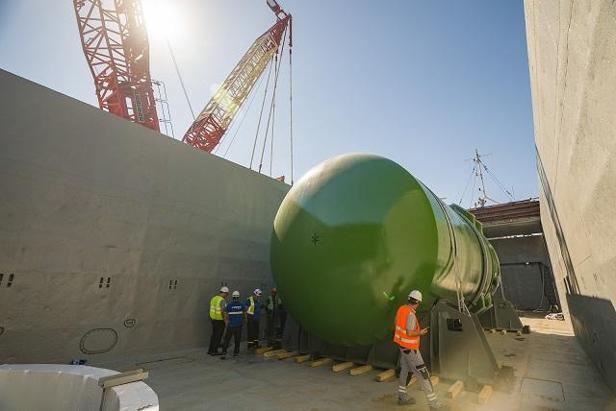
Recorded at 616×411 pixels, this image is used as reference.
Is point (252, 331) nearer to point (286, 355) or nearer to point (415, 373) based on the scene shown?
point (286, 355)

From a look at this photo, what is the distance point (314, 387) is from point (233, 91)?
1794 cm

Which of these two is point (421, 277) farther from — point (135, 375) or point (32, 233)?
point (32, 233)

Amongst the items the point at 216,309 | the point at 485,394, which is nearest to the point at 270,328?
the point at 216,309

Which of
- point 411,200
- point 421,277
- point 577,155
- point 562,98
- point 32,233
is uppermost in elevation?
point 562,98

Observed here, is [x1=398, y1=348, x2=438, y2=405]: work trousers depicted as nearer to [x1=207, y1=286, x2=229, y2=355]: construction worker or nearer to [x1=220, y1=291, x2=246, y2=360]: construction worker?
[x1=220, y1=291, x2=246, y2=360]: construction worker

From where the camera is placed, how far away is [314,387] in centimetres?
455

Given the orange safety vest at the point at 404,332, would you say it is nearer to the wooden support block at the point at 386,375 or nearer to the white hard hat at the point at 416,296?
the white hard hat at the point at 416,296

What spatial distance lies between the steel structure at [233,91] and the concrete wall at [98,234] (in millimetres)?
12627

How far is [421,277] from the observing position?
4730 mm

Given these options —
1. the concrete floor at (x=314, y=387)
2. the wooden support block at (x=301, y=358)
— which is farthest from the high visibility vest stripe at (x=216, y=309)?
the wooden support block at (x=301, y=358)

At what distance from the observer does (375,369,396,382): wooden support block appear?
4812mm

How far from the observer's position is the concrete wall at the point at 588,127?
2.50 m

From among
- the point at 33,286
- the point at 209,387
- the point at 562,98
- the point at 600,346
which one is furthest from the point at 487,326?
the point at 33,286

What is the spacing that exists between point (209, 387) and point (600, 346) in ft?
19.9
